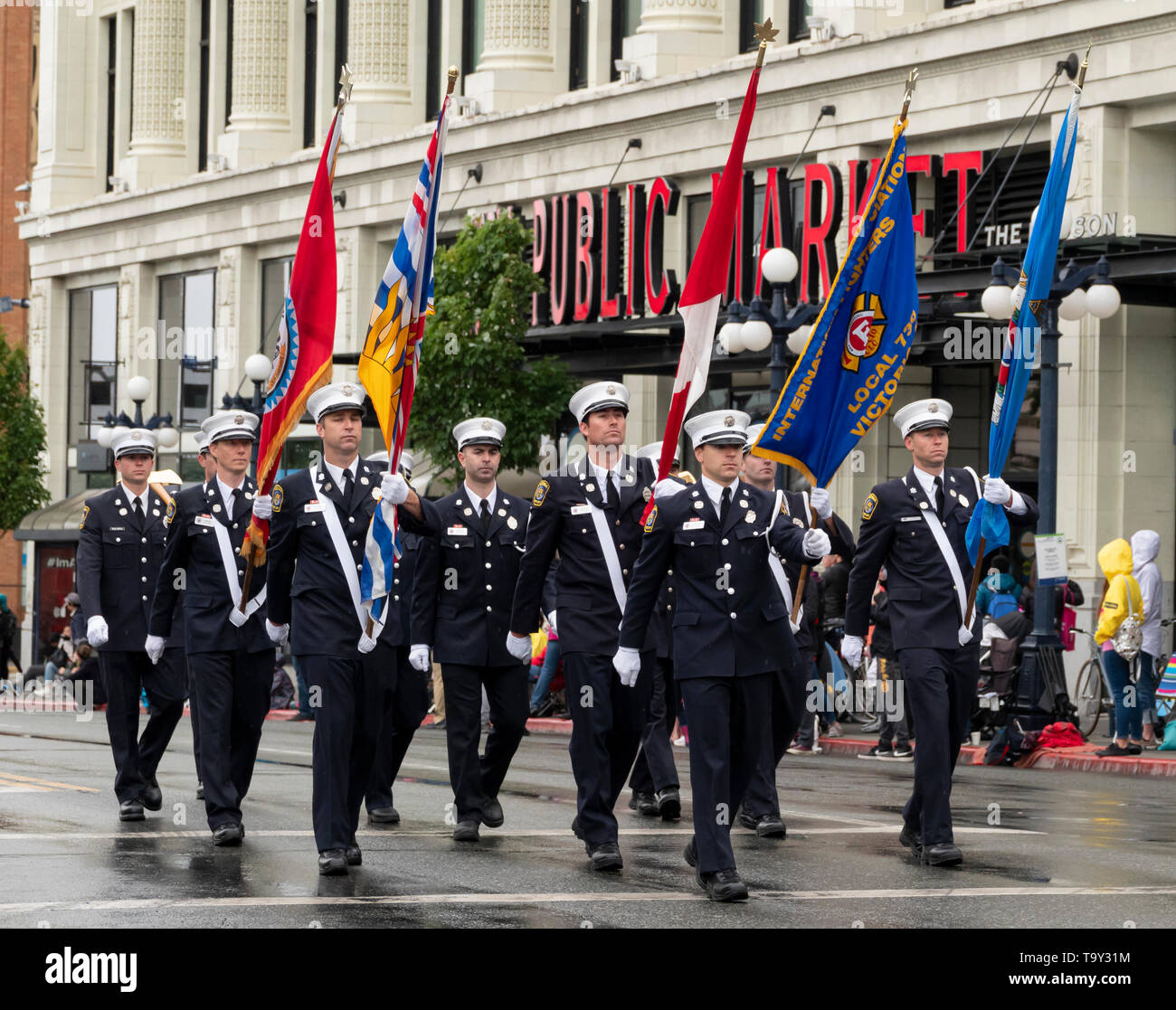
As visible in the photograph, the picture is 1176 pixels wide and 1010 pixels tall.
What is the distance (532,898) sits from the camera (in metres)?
9.67

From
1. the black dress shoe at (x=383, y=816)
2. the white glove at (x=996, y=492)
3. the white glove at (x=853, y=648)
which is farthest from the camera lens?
the black dress shoe at (x=383, y=816)

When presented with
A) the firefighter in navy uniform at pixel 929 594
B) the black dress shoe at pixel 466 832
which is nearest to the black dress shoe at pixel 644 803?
the black dress shoe at pixel 466 832

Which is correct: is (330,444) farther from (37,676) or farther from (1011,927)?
(37,676)

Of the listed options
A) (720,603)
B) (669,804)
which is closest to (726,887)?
(720,603)

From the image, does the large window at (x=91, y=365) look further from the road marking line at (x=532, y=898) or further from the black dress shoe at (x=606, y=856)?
the road marking line at (x=532, y=898)

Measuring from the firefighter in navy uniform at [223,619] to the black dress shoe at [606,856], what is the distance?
6.78 feet

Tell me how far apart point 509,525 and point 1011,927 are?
432 cm

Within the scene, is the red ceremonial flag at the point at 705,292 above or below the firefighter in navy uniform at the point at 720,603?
above

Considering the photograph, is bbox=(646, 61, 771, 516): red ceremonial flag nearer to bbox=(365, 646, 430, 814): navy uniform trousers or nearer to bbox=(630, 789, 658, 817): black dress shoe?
bbox=(365, 646, 430, 814): navy uniform trousers

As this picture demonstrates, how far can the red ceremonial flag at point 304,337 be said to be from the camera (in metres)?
11.3

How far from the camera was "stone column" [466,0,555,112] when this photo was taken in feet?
115

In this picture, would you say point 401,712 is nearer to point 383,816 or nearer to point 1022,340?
point 383,816

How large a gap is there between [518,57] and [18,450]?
53.4 feet

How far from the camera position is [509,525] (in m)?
12.3
